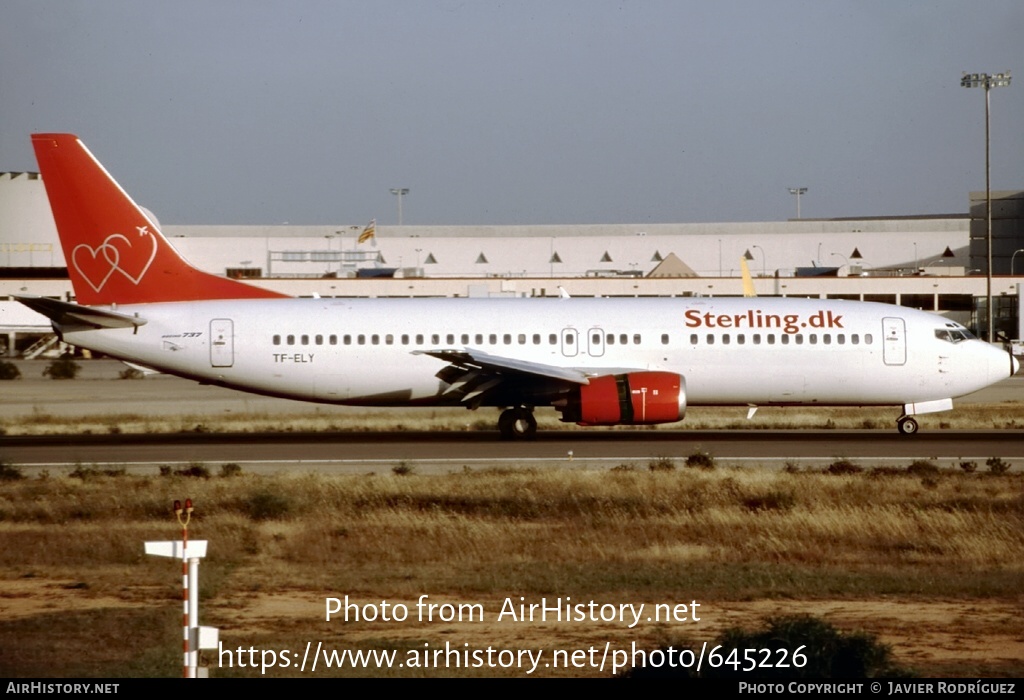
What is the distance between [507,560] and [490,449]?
1334 cm

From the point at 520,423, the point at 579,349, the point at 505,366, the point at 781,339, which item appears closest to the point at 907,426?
the point at 781,339

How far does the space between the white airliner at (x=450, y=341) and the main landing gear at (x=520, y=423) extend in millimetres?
36

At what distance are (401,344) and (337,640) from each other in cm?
2013

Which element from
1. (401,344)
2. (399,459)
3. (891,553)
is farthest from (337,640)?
(401,344)

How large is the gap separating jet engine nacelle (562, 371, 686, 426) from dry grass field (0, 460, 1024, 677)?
16.3 feet

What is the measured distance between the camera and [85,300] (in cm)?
3241

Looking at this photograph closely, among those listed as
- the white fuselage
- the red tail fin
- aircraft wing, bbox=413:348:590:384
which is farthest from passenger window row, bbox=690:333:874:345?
the red tail fin

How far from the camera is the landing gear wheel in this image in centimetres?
3372

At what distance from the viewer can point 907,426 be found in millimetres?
33781

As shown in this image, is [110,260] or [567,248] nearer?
[110,260]

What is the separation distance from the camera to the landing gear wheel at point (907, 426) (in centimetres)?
3372

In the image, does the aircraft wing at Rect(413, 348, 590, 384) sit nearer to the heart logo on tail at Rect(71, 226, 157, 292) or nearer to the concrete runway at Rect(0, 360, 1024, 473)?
the concrete runway at Rect(0, 360, 1024, 473)

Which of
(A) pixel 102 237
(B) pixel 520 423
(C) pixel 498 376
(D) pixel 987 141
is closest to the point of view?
(C) pixel 498 376

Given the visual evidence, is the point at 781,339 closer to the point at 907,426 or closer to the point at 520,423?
the point at 907,426
